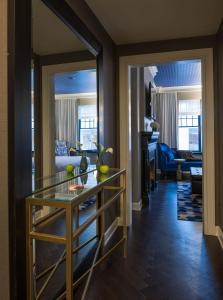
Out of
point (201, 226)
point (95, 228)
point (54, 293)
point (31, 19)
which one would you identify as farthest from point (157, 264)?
point (31, 19)

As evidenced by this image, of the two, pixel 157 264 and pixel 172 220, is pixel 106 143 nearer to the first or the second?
pixel 157 264

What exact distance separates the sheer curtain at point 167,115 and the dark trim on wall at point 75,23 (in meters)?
5.69

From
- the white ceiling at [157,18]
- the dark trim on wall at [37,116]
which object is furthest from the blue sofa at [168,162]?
the dark trim on wall at [37,116]

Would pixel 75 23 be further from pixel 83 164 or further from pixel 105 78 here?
pixel 83 164

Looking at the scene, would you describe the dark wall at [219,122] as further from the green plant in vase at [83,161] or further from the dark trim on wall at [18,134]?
the dark trim on wall at [18,134]

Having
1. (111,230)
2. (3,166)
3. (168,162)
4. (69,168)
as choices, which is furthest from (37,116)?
(168,162)

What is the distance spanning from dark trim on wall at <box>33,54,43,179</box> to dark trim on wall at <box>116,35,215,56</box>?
1.96m

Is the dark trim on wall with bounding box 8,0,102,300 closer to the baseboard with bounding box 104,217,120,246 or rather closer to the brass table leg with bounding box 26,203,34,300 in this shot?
the brass table leg with bounding box 26,203,34,300

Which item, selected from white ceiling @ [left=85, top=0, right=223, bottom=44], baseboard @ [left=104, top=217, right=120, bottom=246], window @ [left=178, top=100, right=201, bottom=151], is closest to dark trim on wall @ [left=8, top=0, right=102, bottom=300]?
white ceiling @ [left=85, top=0, right=223, bottom=44]

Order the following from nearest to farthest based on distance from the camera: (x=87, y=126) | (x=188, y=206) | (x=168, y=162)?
(x=87, y=126) → (x=188, y=206) → (x=168, y=162)

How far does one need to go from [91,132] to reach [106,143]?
1.47 ft

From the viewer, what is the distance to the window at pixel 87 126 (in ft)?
7.63

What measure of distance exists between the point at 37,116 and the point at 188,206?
11.6 feet

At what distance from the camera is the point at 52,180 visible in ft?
5.67
